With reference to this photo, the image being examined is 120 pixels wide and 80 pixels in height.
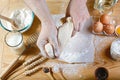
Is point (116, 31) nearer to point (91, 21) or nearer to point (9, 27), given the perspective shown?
point (91, 21)

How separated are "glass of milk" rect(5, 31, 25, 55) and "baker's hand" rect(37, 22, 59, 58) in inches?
3.0

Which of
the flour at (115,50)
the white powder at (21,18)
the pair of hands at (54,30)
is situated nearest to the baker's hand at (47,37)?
the pair of hands at (54,30)

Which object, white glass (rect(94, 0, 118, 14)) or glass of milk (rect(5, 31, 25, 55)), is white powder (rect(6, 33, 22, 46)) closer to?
glass of milk (rect(5, 31, 25, 55))

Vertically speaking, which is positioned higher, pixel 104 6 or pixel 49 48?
pixel 104 6

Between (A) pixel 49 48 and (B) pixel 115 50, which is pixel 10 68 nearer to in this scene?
(A) pixel 49 48

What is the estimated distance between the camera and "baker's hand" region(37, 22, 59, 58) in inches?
42.6

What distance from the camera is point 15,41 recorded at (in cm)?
112

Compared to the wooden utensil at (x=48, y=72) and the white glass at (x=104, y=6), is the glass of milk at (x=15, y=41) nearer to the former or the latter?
the wooden utensil at (x=48, y=72)

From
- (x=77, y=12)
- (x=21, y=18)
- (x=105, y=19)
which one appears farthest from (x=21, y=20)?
(x=105, y=19)

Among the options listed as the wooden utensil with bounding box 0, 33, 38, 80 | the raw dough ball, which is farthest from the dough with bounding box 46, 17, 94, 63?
the wooden utensil with bounding box 0, 33, 38, 80

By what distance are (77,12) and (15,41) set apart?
272 mm

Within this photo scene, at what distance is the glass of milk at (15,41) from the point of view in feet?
3.63

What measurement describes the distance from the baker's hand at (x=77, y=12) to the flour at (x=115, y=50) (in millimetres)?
148

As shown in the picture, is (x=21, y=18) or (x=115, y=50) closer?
Result: (x=115, y=50)
